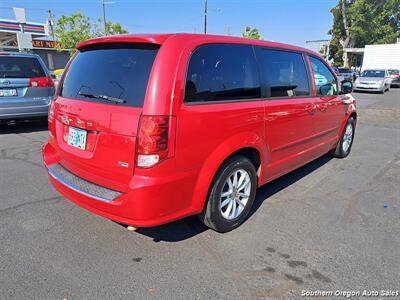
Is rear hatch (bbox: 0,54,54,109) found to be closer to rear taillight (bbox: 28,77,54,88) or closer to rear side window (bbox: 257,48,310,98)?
rear taillight (bbox: 28,77,54,88)

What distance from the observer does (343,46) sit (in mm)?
51938

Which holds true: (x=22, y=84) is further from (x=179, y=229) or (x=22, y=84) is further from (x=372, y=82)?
(x=372, y=82)

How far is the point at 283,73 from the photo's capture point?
3561 mm

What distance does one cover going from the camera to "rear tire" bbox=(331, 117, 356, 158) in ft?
18.0

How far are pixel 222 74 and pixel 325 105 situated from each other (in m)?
2.24

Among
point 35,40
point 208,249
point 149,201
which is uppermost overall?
point 35,40

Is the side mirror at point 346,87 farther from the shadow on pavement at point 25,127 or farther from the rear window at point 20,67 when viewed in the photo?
the shadow on pavement at point 25,127

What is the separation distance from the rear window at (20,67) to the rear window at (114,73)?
4377mm

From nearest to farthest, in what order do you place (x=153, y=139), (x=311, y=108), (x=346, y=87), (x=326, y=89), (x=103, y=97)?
(x=153, y=139) < (x=103, y=97) < (x=311, y=108) < (x=326, y=89) < (x=346, y=87)

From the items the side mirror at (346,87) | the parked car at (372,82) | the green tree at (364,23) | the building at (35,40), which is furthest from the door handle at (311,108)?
the green tree at (364,23)

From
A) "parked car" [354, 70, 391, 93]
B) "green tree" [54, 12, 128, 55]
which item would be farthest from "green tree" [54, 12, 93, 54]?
"parked car" [354, 70, 391, 93]

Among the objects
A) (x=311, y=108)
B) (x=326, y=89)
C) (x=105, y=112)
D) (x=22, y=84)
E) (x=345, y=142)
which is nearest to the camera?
(x=105, y=112)

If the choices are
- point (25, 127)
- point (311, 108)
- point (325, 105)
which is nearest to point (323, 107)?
point (325, 105)

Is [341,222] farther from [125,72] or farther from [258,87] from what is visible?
[125,72]
